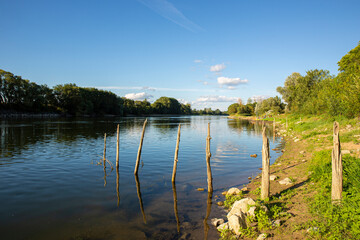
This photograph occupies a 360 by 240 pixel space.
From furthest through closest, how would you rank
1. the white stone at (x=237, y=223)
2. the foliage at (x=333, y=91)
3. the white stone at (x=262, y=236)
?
the foliage at (x=333, y=91), the white stone at (x=237, y=223), the white stone at (x=262, y=236)

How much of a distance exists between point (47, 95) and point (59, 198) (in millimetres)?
139880

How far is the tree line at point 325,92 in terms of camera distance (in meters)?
30.1

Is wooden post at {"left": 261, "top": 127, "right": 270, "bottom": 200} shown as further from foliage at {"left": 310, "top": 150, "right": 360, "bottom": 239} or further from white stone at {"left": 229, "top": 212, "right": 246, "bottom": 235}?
white stone at {"left": 229, "top": 212, "right": 246, "bottom": 235}

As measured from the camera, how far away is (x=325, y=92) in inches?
1734

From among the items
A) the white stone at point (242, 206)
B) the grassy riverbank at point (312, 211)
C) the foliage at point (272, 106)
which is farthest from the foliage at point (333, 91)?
the white stone at point (242, 206)

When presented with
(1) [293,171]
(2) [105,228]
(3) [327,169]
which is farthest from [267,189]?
(2) [105,228]

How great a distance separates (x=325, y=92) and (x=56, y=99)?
143 meters

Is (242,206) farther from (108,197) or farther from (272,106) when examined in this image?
(272,106)

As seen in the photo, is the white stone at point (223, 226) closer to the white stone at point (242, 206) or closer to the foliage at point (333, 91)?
the white stone at point (242, 206)

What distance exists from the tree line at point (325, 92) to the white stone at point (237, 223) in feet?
90.8

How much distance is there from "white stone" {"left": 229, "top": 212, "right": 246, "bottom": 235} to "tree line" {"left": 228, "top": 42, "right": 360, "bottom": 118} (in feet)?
90.8

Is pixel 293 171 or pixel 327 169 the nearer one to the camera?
pixel 327 169

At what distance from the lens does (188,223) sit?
1033 cm

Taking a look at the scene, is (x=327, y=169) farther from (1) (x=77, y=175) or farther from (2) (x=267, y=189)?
(1) (x=77, y=175)
